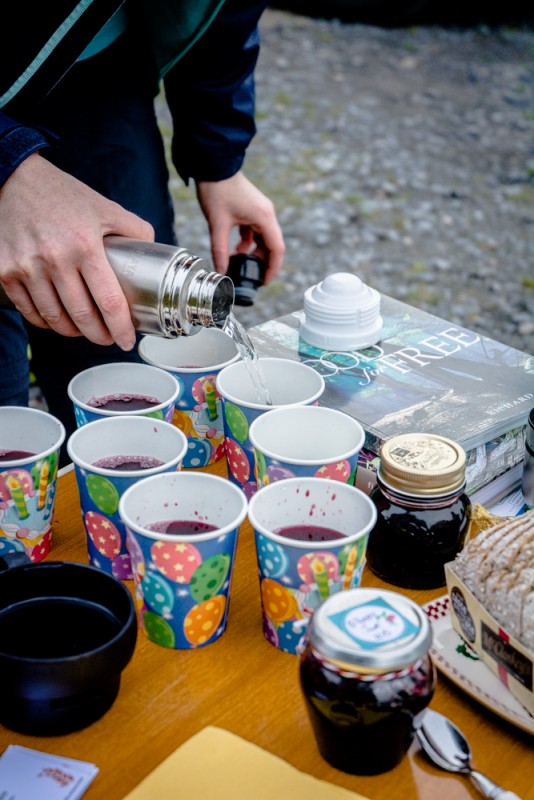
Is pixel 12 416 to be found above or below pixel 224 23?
below

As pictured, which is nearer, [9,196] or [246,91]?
[9,196]

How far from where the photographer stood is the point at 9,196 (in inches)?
47.3

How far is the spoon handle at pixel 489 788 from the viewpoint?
81cm

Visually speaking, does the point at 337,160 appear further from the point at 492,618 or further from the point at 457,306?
the point at 492,618

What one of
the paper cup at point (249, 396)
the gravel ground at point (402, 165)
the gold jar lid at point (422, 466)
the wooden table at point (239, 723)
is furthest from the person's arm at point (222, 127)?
the gravel ground at point (402, 165)

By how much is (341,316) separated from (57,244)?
1.56 ft

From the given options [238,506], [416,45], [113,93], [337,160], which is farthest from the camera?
[416,45]

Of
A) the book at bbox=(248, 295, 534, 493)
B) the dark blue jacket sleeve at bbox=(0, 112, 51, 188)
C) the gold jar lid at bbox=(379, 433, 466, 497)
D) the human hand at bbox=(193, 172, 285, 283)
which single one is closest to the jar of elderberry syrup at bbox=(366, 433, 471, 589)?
the gold jar lid at bbox=(379, 433, 466, 497)

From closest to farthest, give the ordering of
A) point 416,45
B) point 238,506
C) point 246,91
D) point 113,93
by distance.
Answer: point 238,506 < point 113,93 < point 246,91 < point 416,45

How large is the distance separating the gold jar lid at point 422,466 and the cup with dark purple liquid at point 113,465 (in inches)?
9.8

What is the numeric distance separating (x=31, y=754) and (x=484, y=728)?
44cm

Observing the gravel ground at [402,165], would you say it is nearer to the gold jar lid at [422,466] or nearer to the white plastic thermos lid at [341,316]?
the white plastic thermos lid at [341,316]

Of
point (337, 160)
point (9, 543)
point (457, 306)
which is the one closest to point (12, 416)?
point (9, 543)

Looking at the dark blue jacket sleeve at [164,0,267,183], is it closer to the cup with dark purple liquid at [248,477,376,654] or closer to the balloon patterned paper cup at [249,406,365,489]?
the balloon patterned paper cup at [249,406,365,489]
